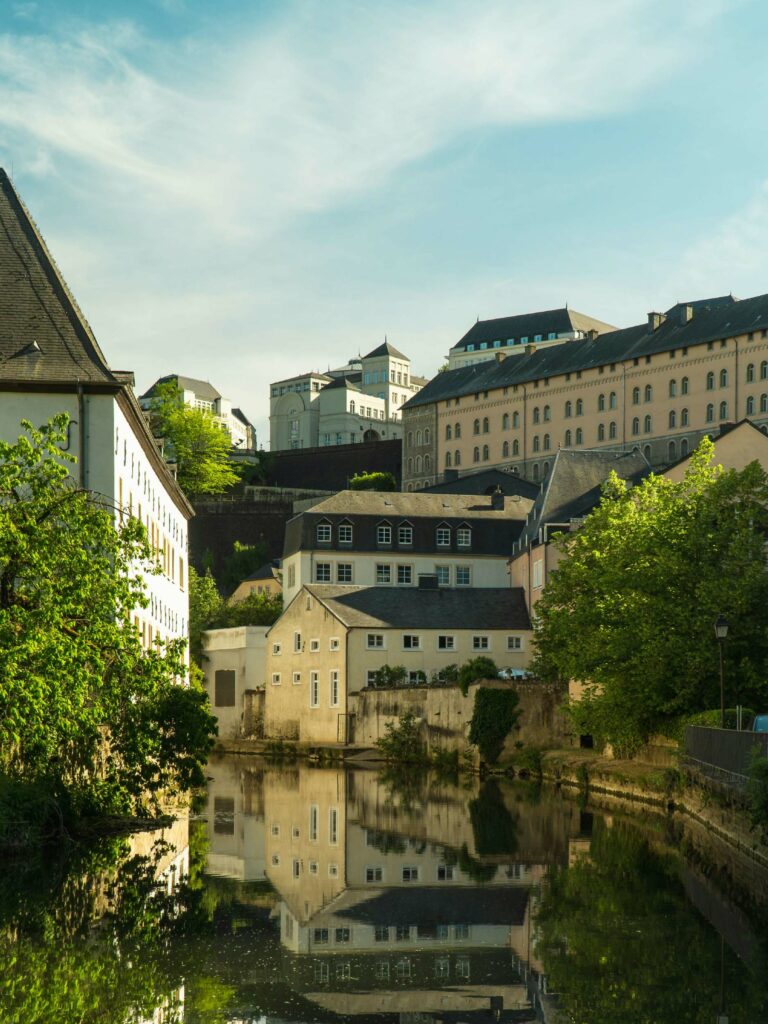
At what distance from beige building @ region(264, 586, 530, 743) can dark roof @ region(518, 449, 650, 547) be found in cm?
423

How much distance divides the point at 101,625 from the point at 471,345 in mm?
150033

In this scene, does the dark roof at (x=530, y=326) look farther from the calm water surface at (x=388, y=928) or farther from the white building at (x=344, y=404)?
the calm water surface at (x=388, y=928)

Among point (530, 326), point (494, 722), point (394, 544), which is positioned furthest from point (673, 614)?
point (530, 326)

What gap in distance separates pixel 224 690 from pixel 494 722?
24.2m

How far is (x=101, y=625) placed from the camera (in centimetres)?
2427

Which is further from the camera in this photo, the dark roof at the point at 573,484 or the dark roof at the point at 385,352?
the dark roof at the point at 385,352

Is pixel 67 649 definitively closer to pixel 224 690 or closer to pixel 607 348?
pixel 224 690

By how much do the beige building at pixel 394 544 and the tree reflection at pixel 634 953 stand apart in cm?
5591

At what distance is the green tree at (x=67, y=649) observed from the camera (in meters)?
22.7

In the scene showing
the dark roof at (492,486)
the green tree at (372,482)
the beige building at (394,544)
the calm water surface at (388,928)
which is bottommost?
the calm water surface at (388,928)

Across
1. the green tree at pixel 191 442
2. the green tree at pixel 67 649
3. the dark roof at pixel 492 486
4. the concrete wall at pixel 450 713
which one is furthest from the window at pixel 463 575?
the green tree at pixel 67 649

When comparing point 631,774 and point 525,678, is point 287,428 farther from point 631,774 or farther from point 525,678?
point 631,774

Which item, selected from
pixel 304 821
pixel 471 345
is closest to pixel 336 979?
pixel 304 821

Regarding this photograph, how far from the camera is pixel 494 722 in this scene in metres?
51.6
